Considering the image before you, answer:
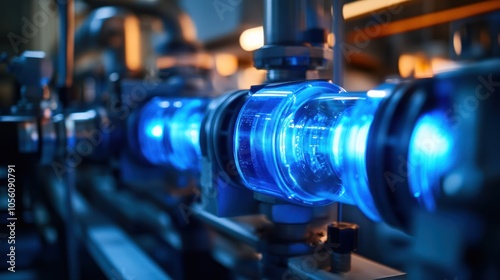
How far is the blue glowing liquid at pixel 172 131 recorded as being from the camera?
78 cm

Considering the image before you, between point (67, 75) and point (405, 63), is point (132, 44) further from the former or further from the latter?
point (405, 63)

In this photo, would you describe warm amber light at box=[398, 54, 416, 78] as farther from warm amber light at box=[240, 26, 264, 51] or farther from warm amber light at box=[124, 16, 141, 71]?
warm amber light at box=[124, 16, 141, 71]

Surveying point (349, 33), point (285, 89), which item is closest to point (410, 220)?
point (285, 89)

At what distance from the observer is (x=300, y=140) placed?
1.60 ft

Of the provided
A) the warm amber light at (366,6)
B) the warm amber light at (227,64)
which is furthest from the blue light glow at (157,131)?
the warm amber light at (227,64)

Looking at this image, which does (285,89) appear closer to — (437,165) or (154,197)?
(437,165)

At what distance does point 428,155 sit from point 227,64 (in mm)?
1935

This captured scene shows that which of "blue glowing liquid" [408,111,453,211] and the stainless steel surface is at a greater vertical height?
"blue glowing liquid" [408,111,453,211]

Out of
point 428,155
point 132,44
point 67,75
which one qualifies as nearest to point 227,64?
point 132,44

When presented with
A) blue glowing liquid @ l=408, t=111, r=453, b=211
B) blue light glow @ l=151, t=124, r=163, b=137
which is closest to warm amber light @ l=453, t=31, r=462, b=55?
blue glowing liquid @ l=408, t=111, r=453, b=211

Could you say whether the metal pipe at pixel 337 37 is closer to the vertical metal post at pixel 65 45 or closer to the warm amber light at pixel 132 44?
the vertical metal post at pixel 65 45

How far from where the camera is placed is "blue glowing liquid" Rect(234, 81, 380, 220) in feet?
1.53

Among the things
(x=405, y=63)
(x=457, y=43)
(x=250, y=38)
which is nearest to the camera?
(x=457, y=43)

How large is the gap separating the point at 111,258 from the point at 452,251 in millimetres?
790
